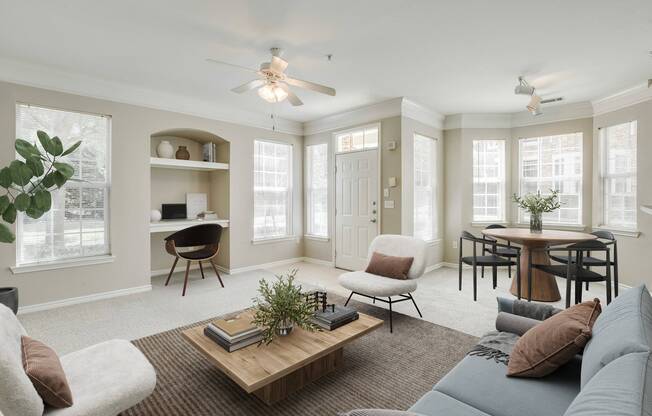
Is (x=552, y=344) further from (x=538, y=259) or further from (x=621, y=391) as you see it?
(x=538, y=259)

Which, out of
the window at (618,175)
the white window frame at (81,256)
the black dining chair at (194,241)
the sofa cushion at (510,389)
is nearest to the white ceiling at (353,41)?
the white window frame at (81,256)

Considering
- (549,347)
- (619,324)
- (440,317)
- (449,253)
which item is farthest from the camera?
(449,253)

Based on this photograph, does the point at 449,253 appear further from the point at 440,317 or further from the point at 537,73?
the point at 537,73

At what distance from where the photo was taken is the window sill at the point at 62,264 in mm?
3453

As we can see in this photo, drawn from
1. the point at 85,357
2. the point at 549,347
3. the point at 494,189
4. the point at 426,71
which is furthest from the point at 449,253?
the point at 85,357

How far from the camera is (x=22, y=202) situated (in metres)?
2.85

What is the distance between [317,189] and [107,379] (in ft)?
15.4

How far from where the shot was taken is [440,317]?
331 centimetres

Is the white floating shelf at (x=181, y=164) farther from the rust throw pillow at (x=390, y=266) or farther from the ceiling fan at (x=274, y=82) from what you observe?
the rust throw pillow at (x=390, y=266)

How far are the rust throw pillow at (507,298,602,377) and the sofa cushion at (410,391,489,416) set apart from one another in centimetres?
34

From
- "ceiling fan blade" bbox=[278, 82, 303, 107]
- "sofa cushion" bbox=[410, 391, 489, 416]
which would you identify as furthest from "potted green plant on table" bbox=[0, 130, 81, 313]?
"sofa cushion" bbox=[410, 391, 489, 416]

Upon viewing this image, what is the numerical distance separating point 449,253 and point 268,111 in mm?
3922

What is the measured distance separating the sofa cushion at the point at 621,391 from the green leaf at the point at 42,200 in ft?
12.6

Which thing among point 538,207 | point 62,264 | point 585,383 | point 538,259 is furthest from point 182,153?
point 585,383
